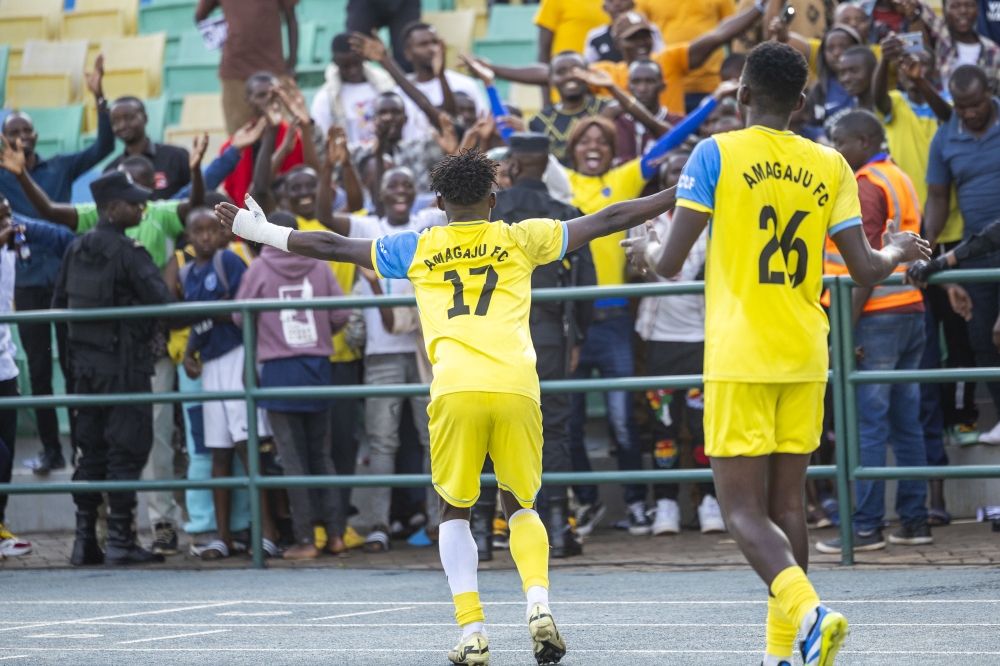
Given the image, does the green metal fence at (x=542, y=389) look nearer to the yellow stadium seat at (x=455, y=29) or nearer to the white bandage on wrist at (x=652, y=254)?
the white bandage on wrist at (x=652, y=254)

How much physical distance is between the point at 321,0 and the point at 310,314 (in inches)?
340

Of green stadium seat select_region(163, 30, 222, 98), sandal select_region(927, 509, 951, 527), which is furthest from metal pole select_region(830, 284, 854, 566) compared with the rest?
green stadium seat select_region(163, 30, 222, 98)

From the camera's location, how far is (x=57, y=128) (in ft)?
47.7

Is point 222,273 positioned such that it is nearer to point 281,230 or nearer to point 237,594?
point 237,594

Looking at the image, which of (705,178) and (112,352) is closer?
(705,178)

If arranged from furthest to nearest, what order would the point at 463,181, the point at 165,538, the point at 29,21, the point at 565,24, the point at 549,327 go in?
the point at 29,21 < the point at 565,24 < the point at 165,538 < the point at 549,327 < the point at 463,181

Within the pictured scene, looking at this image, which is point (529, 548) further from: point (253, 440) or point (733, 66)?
point (733, 66)

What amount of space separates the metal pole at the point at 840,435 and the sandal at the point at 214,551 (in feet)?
13.1

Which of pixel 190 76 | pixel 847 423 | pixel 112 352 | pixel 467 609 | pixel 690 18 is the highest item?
pixel 190 76

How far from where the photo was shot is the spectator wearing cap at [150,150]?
10.0m

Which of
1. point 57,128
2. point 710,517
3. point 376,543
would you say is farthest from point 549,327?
point 57,128

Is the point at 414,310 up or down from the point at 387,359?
up

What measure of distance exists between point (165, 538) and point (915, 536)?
4.93 metres

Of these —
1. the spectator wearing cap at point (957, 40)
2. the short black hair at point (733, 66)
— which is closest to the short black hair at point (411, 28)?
the short black hair at point (733, 66)
